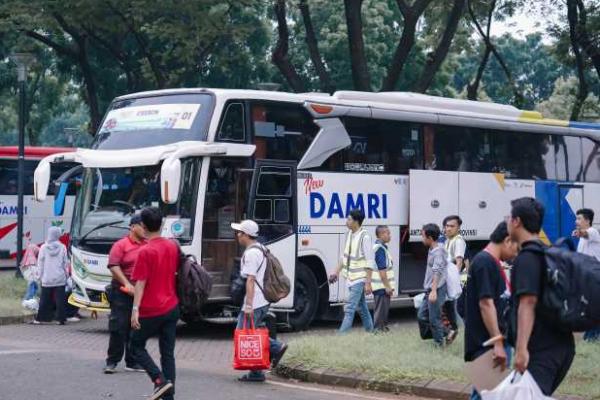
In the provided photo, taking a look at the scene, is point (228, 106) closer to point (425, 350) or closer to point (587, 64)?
point (425, 350)

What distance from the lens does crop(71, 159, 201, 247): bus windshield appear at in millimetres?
16031

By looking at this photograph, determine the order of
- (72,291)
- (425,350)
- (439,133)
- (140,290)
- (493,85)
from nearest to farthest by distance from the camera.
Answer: (140,290)
(425,350)
(72,291)
(439,133)
(493,85)

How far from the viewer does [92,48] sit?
3444 centimetres

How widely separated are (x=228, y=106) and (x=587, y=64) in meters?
16.0

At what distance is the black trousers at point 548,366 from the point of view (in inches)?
255

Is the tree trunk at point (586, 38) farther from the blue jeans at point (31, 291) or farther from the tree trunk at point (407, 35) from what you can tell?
the blue jeans at point (31, 291)

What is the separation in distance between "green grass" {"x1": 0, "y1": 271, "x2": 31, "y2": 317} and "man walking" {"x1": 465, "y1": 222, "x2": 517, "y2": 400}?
39.9 ft

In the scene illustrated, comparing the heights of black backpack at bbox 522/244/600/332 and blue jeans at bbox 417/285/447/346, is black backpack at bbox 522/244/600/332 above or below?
above

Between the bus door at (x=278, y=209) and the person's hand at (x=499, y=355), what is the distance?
9.62 meters

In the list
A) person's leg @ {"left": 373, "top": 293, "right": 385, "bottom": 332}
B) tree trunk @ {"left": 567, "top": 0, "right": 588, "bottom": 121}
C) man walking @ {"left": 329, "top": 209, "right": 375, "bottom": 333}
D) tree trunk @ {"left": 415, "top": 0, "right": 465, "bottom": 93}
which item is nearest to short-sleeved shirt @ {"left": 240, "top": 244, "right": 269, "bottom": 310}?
man walking @ {"left": 329, "top": 209, "right": 375, "bottom": 333}

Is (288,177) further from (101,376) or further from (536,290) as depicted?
(536,290)

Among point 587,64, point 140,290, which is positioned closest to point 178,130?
point 140,290

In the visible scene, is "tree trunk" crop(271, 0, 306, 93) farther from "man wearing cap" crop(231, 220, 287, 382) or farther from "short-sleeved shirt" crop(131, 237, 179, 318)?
"short-sleeved shirt" crop(131, 237, 179, 318)

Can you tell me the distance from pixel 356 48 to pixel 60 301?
30.9 ft
